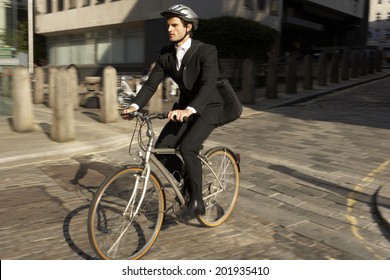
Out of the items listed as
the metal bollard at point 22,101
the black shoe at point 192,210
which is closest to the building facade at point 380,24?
the metal bollard at point 22,101

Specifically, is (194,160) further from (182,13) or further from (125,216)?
(182,13)

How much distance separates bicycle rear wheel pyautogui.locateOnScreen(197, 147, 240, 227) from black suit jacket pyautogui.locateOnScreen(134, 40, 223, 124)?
535mm

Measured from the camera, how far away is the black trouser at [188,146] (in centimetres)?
351

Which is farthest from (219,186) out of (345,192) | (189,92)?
(345,192)

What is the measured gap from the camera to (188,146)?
348 cm

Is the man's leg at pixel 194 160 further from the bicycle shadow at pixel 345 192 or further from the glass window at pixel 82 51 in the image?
the glass window at pixel 82 51

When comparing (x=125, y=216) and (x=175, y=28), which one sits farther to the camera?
(x=175, y=28)

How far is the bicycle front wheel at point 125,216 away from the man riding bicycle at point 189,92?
1.22 feet

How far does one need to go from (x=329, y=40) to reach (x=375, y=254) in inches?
1575

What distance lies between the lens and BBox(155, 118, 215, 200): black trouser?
3506mm

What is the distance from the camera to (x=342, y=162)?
258 inches

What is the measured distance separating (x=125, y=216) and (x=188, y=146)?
2.49ft

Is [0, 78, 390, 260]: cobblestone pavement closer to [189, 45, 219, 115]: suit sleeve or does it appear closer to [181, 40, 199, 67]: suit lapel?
[189, 45, 219, 115]: suit sleeve
